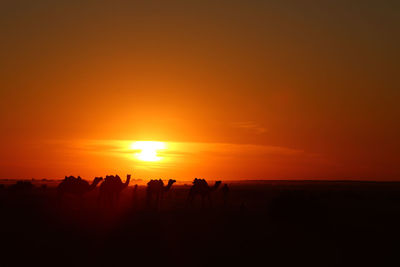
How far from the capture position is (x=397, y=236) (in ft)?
65.1

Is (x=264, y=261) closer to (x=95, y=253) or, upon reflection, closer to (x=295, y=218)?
(x=95, y=253)

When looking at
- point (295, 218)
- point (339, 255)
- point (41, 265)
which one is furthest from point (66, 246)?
point (295, 218)

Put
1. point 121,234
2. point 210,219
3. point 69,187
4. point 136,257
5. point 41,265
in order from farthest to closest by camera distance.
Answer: point 69,187, point 210,219, point 121,234, point 136,257, point 41,265

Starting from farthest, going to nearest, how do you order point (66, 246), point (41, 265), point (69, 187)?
point (69, 187) < point (66, 246) < point (41, 265)

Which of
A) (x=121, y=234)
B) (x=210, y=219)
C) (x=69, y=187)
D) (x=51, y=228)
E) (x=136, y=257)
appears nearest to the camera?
(x=136, y=257)

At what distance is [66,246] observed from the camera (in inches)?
617

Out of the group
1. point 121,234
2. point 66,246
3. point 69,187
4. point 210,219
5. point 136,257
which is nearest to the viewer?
point 136,257

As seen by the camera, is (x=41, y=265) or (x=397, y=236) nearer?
(x=41, y=265)

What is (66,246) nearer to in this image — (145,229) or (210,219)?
(145,229)

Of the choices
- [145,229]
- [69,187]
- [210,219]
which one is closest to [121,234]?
[145,229]

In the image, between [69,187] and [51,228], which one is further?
[69,187]

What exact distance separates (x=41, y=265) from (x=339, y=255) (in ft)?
31.0

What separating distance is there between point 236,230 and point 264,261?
5832 millimetres

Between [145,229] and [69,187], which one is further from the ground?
[69,187]
